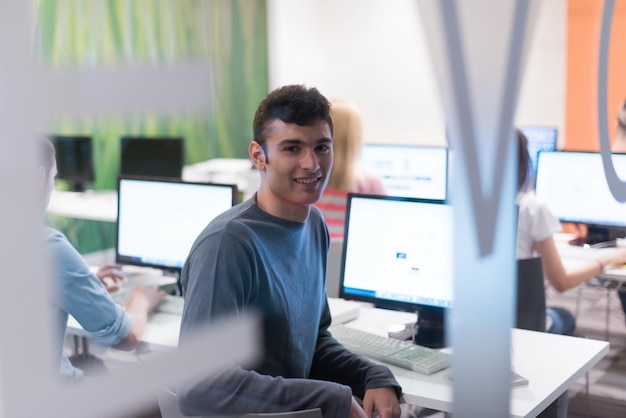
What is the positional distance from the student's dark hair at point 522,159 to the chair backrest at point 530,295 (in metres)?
0.28

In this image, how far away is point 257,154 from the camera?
5.17ft

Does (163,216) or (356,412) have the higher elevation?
(163,216)

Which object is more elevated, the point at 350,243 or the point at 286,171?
the point at 286,171

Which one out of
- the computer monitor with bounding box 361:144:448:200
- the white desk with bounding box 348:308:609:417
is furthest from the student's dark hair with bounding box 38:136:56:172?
the computer monitor with bounding box 361:144:448:200

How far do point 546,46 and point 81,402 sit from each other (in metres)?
5.87

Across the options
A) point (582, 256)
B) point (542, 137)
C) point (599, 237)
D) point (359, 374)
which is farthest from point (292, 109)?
point (542, 137)

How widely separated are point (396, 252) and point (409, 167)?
6.68ft

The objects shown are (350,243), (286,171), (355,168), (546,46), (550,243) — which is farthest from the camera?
(546,46)

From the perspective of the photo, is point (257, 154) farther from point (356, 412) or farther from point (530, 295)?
point (530, 295)

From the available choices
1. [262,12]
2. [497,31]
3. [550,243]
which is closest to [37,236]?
[497,31]

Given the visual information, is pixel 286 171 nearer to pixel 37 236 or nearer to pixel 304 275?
pixel 304 275

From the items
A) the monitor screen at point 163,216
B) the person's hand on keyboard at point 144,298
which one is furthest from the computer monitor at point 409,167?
the person's hand on keyboard at point 144,298

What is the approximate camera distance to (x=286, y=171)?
1.52 metres

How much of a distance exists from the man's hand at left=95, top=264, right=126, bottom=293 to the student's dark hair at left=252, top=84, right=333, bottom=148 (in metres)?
1.11
